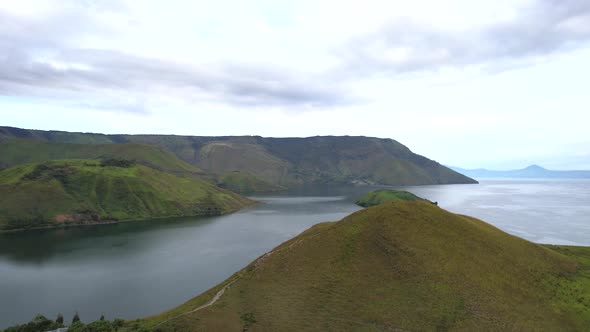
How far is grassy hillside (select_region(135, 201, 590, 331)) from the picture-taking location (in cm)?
4597

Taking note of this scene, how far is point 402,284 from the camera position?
5406 centimetres

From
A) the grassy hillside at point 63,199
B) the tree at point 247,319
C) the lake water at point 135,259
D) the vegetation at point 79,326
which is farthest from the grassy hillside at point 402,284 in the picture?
the grassy hillside at point 63,199

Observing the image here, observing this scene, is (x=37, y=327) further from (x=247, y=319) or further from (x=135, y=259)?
(x=135, y=259)

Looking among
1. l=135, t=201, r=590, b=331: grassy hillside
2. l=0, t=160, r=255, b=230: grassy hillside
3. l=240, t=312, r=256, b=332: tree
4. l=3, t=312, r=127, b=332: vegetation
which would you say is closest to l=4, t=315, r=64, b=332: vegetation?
l=3, t=312, r=127, b=332: vegetation

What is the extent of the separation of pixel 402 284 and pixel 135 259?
81368mm

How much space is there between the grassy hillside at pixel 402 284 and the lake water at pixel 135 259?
23356 millimetres

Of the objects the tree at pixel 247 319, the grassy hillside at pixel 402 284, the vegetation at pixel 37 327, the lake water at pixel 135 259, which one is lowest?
the lake water at pixel 135 259

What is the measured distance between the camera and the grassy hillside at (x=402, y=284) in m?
46.0

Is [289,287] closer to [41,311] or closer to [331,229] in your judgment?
[331,229]

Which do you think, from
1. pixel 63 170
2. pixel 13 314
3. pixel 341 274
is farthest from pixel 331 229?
pixel 63 170

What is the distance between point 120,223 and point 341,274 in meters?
147

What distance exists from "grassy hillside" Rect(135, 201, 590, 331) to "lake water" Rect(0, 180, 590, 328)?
76.6ft

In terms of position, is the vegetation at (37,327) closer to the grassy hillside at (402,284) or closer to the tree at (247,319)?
the grassy hillside at (402,284)

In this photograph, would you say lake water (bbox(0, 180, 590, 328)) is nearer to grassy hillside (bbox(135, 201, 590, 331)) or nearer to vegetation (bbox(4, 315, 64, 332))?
vegetation (bbox(4, 315, 64, 332))
